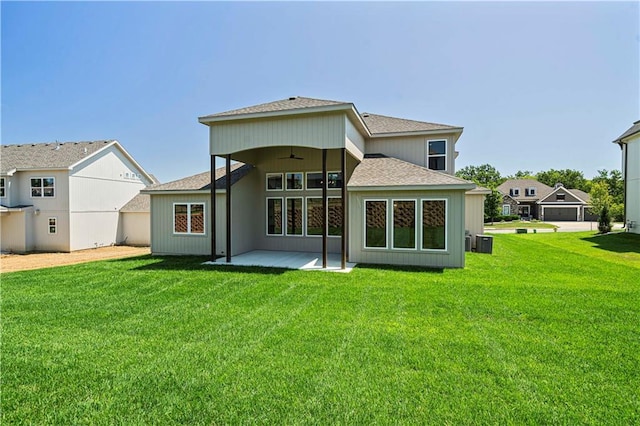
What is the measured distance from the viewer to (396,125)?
1410 centimetres

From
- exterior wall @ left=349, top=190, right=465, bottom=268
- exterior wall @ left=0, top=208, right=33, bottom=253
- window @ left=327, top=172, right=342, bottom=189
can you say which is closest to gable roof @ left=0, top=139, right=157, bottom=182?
exterior wall @ left=0, top=208, right=33, bottom=253

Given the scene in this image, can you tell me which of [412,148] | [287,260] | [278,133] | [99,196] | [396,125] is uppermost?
[396,125]

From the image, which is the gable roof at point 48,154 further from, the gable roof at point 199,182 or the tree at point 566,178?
the tree at point 566,178

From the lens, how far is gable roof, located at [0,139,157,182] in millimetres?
17641

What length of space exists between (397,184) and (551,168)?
7524cm

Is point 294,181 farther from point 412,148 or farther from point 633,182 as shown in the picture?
point 633,182

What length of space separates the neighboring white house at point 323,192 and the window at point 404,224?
0.10ft

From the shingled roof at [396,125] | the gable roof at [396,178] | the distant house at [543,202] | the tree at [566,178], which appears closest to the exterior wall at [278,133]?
the gable roof at [396,178]

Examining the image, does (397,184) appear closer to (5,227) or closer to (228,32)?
(228,32)

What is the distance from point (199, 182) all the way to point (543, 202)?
4986cm

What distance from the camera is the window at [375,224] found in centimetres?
1000

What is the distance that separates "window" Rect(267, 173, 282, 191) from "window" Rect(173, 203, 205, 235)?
116 inches

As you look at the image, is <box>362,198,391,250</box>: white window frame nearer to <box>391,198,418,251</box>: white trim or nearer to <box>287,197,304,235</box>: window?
<box>391,198,418,251</box>: white trim

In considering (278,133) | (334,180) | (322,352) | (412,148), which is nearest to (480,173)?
(412,148)
